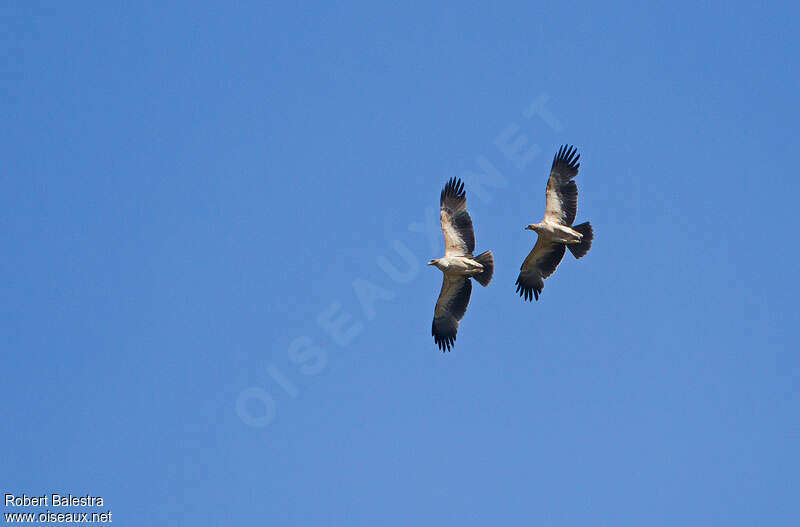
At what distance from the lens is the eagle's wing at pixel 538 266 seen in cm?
3712

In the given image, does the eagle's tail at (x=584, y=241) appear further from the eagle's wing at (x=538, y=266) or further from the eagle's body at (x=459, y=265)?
the eagle's body at (x=459, y=265)

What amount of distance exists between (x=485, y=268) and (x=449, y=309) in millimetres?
2284

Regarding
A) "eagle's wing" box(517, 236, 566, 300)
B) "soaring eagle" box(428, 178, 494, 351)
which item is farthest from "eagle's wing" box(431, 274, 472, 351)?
"eagle's wing" box(517, 236, 566, 300)

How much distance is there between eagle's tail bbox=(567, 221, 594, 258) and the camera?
118ft

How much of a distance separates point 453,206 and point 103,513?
13.6 metres

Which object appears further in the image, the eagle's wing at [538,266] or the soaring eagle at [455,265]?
the eagle's wing at [538,266]

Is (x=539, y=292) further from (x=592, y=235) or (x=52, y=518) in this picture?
(x=52, y=518)

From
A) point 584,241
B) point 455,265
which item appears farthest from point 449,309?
point 584,241

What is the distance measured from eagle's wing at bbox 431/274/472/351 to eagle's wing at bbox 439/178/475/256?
94cm

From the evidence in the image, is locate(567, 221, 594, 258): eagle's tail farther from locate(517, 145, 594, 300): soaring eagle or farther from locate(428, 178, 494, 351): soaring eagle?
locate(428, 178, 494, 351): soaring eagle

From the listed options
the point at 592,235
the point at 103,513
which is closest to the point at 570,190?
the point at 592,235

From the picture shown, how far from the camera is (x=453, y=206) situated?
35.9m

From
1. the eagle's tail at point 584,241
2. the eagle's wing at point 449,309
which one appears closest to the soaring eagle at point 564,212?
the eagle's tail at point 584,241

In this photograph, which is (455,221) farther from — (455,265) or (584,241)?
(584,241)
